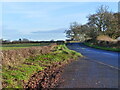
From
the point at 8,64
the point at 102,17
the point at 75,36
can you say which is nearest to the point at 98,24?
the point at 102,17

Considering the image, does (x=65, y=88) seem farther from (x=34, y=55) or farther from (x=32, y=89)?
(x=34, y=55)

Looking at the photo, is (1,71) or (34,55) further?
(34,55)

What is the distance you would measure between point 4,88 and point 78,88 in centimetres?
254

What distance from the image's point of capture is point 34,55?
14.7 meters

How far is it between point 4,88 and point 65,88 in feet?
6.84

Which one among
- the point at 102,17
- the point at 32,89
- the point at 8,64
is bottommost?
the point at 32,89

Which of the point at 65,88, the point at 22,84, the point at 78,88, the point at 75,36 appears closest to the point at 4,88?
the point at 22,84

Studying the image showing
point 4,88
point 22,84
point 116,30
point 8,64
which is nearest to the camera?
point 4,88

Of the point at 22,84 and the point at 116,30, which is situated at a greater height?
the point at 116,30

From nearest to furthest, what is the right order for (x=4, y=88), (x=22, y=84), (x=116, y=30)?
(x=4, y=88) < (x=22, y=84) < (x=116, y=30)

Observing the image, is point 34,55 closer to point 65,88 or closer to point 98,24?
point 65,88

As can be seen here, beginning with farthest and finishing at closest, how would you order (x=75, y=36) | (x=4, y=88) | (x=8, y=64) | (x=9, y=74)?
(x=75, y=36) < (x=8, y=64) < (x=9, y=74) < (x=4, y=88)

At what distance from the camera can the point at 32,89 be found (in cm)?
644

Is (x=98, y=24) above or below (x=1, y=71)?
above
